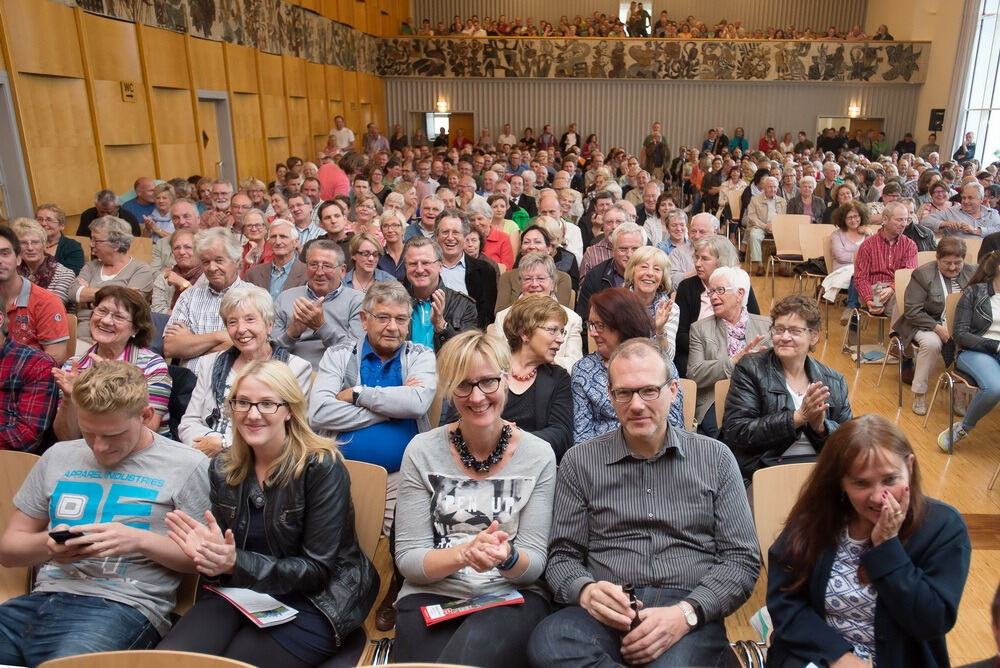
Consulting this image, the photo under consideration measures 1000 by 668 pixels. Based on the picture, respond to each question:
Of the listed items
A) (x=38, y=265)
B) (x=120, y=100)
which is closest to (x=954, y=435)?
(x=38, y=265)

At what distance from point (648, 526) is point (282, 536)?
4.09 feet

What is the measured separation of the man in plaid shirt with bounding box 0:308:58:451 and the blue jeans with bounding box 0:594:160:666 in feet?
3.01

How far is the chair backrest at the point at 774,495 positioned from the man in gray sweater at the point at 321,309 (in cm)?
236

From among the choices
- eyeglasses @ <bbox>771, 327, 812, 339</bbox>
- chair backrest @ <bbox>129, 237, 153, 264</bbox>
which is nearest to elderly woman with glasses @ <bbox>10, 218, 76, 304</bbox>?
chair backrest @ <bbox>129, 237, 153, 264</bbox>

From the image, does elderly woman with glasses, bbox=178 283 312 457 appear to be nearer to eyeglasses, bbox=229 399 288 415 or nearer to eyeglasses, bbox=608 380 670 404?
eyeglasses, bbox=229 399 288 415

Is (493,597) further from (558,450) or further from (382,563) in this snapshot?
(382,563)

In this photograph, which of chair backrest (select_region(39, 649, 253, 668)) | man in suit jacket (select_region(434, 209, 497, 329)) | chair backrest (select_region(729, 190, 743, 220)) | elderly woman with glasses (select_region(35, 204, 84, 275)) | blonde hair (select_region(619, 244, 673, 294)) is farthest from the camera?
chair backrest (select_region(729, 190, 743, 220))

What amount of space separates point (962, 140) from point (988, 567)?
1905 centimetres

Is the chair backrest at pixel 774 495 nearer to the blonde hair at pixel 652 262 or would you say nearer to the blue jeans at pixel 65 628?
the blonde hair at pixel 652 262

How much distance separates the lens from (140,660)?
5.74 ft

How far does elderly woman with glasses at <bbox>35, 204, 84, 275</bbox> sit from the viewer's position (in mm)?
6219

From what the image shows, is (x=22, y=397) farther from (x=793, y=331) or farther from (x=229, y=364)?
(x=793, y=331)

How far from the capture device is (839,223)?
7.90 m

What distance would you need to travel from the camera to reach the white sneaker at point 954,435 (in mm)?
5191
